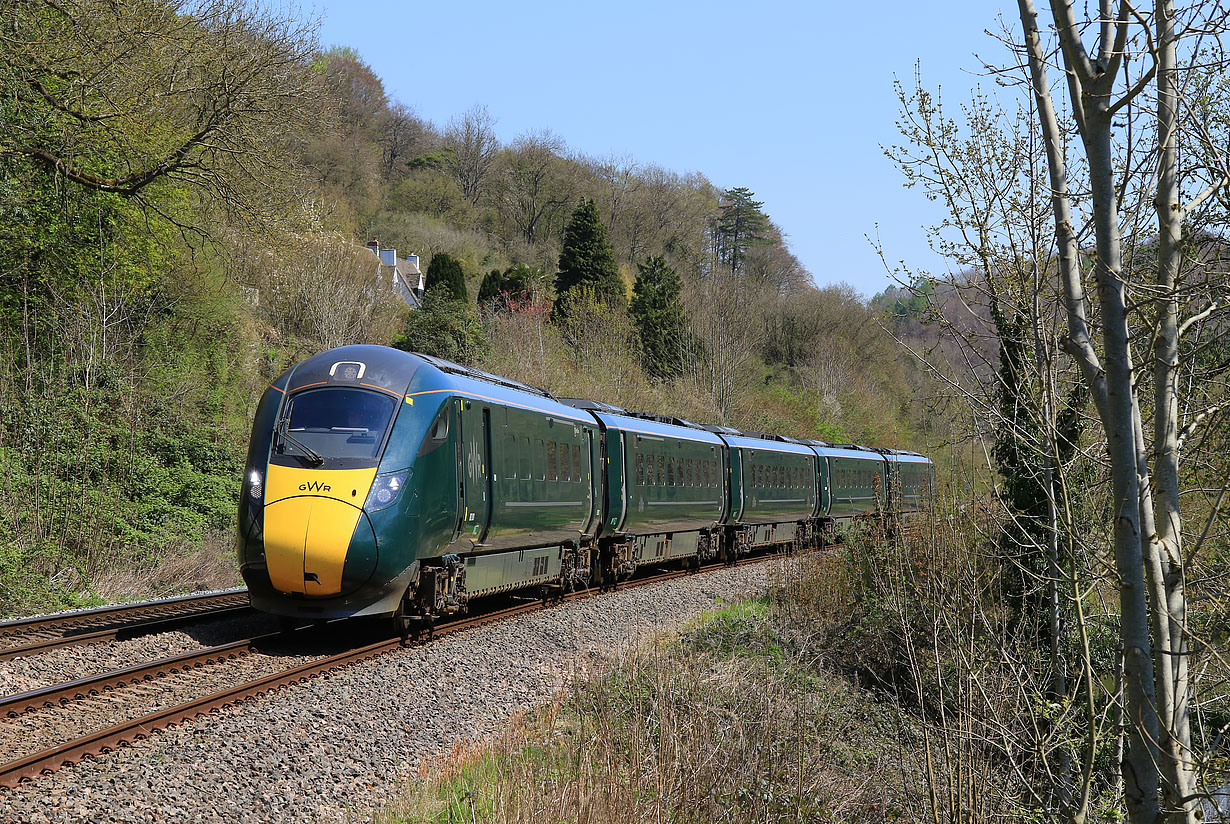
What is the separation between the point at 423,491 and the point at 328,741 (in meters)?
3.40

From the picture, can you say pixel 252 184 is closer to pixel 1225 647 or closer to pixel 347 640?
pixel 347 640

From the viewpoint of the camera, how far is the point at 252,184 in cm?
1622

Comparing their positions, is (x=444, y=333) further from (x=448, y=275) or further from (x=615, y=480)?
(x=615, y=480)

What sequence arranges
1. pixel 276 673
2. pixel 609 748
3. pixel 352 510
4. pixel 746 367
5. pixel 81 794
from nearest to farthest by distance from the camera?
pixel 81 794 < pixel 609 748 < pixel 276 673 < pixel 352 510 < pixel 746 367

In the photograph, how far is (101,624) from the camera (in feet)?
34.7

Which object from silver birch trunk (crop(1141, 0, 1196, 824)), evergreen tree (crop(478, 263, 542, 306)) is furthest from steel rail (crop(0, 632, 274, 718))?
evergreen tree (crop(478, 263, 542, 306))

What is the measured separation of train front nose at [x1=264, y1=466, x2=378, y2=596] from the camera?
945 centimetres

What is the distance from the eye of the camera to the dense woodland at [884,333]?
387 centimetres

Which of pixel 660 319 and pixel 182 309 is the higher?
pixel 660 319

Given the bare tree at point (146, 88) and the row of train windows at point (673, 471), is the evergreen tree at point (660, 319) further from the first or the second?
the bare tree at point (146, 88)

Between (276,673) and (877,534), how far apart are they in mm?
8569

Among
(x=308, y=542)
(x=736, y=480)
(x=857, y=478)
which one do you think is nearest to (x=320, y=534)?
(x=308, y=542)

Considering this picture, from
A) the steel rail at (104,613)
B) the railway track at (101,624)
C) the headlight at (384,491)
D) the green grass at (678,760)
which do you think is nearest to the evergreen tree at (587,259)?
the steel rail at (104,613)

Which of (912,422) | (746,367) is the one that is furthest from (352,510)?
(912,422)
